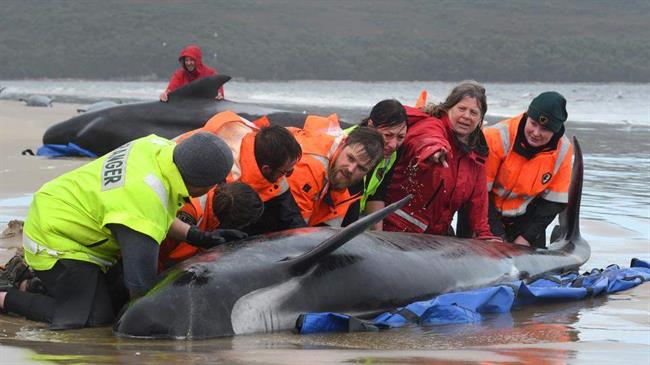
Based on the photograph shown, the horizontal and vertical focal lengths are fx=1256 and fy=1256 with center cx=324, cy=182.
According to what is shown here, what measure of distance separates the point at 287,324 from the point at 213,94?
29.6 feet

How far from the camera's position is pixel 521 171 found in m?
10.1

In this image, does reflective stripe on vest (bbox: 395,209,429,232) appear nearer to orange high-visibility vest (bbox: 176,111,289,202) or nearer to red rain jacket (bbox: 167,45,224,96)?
orange high-visibility vest (bbox: 176,111,289,202)

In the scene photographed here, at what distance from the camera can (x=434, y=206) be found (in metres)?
9.55

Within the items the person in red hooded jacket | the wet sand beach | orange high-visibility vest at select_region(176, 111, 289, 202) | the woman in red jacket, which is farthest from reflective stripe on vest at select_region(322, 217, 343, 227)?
the person in red hooded jacket

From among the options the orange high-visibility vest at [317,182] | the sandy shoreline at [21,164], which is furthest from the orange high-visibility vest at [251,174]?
the sandy shoreline at [21,164]

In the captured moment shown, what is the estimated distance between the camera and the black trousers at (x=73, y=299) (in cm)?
718

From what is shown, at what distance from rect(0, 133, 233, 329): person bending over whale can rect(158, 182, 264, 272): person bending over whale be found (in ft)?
1.49

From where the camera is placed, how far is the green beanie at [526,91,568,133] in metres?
9.72

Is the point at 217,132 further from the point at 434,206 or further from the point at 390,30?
the point at 390,30

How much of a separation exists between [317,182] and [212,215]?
790 millimetres

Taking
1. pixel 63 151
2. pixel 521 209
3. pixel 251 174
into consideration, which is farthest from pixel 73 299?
pixel 63 151

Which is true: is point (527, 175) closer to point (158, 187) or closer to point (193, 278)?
point (193, 278)

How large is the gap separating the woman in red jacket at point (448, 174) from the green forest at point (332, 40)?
114m

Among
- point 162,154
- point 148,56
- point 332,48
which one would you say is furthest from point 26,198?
point 332,48
